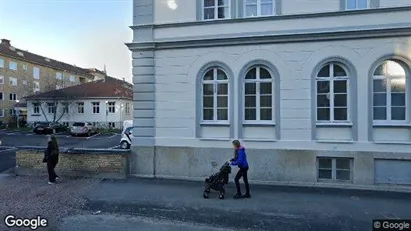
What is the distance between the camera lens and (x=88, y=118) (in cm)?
3825

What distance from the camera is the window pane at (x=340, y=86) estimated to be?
9460mm

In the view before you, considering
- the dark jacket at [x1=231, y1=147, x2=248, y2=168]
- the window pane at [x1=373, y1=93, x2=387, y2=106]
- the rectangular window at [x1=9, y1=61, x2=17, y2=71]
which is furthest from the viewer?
the rectangular window at [x1=9, y1=61, x2=17, y2=71]

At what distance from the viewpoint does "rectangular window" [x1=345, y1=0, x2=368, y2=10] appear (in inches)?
368

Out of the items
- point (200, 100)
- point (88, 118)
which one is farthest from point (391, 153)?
point (88, 118)

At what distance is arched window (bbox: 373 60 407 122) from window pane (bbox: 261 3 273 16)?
397cm

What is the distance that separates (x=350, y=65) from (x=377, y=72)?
88 cm

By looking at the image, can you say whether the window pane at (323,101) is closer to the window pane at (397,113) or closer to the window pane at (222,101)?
the window pane at (397,113)

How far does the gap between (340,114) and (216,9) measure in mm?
5620

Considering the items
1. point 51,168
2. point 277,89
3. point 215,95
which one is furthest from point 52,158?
point 277,89

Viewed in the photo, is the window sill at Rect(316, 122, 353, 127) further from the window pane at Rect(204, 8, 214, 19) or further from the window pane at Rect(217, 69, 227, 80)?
the window pane at Rect(204, 8, 214, 19)

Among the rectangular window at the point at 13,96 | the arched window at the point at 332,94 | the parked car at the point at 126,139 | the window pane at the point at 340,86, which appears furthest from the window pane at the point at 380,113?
the rectangular window at the point at 13,96

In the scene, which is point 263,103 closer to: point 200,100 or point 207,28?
point 200,100

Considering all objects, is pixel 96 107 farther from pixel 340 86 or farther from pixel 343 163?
pixel 343 163

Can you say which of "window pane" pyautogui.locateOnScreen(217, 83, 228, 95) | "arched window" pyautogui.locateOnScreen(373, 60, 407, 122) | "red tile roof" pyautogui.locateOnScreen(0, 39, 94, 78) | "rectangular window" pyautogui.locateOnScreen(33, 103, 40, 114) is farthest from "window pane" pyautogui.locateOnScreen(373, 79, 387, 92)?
"red tile roof" pyautogui.locateOnScreen(0, 39, 94, 78)
